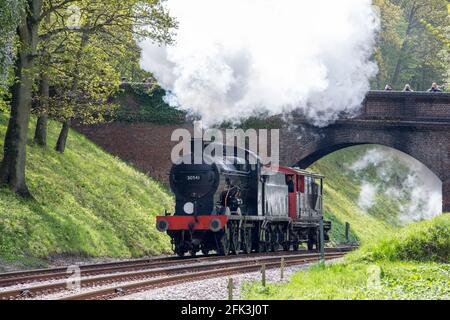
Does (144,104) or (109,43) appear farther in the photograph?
(144,104)

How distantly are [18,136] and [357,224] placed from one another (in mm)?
30341

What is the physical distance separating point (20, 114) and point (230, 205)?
22.7ft

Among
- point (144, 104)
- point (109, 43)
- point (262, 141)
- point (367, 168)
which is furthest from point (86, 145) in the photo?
point (367, 168)

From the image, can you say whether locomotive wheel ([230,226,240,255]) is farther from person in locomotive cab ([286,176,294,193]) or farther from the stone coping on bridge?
the stone coping on bridge

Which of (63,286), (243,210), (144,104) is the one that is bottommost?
(63,286)

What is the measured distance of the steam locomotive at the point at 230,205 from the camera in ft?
84.5

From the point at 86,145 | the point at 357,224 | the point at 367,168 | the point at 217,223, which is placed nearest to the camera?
the point at 217,223

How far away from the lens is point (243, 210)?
28.1 m

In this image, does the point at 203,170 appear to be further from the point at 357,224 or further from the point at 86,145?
the point at 357,224

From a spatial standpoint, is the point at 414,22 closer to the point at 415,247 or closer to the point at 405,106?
the point at 405,106

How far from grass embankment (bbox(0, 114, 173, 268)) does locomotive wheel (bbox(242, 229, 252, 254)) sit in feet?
12.4

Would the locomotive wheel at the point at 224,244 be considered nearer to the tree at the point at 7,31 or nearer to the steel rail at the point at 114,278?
the steel rail at the point at 114,278

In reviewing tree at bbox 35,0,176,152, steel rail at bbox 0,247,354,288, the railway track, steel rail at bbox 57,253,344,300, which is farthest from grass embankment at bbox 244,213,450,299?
tree at bbox 35,0,176,152

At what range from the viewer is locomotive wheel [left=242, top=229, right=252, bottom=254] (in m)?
28.2
